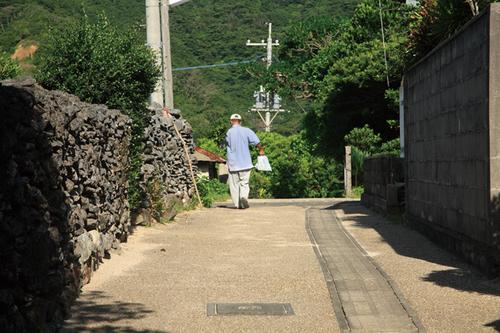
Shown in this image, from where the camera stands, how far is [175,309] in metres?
7.06

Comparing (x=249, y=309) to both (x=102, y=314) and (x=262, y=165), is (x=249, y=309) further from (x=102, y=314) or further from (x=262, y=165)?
(x=262, y=165)

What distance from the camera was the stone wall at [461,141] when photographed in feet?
27.9

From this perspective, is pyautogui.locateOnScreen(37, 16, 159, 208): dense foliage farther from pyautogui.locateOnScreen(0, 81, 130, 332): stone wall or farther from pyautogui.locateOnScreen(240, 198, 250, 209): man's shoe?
pyautogui.locateOnScreen(240, 198, 250, 209): man's shoe

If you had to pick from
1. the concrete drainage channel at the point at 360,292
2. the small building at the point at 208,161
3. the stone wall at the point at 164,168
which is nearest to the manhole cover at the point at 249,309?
the concrete drainage channel at the point at 360,292

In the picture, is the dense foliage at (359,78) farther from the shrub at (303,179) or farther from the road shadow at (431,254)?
the road shadow at (431,254)

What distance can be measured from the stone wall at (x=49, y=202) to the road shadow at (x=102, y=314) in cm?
11

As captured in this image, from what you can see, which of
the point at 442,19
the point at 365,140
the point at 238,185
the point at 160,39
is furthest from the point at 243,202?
Result: the point at 365,140

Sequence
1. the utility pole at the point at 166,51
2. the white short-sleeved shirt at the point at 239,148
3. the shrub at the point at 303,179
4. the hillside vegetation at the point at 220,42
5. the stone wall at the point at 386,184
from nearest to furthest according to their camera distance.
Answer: the stone wall at the point at 386,184, the white short-sleeved shirt at the point at 239,148, the utility pole at the point at 166,51, the shrub at the point at 303,179, the hillside vegetation at the point at 220,42

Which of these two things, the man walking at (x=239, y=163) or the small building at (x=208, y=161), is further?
the small building at (x=208, y=161)

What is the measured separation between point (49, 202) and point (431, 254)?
5.24 m

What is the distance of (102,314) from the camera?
6.78 metres

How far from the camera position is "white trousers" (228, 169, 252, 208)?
18.5m

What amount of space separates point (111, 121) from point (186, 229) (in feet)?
11.6

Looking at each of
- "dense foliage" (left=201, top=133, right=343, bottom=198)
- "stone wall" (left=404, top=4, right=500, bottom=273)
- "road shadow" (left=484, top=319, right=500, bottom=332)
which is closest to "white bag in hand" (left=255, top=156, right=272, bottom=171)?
"stone wall" (left=404, top=4, right=500, bottom=273)
